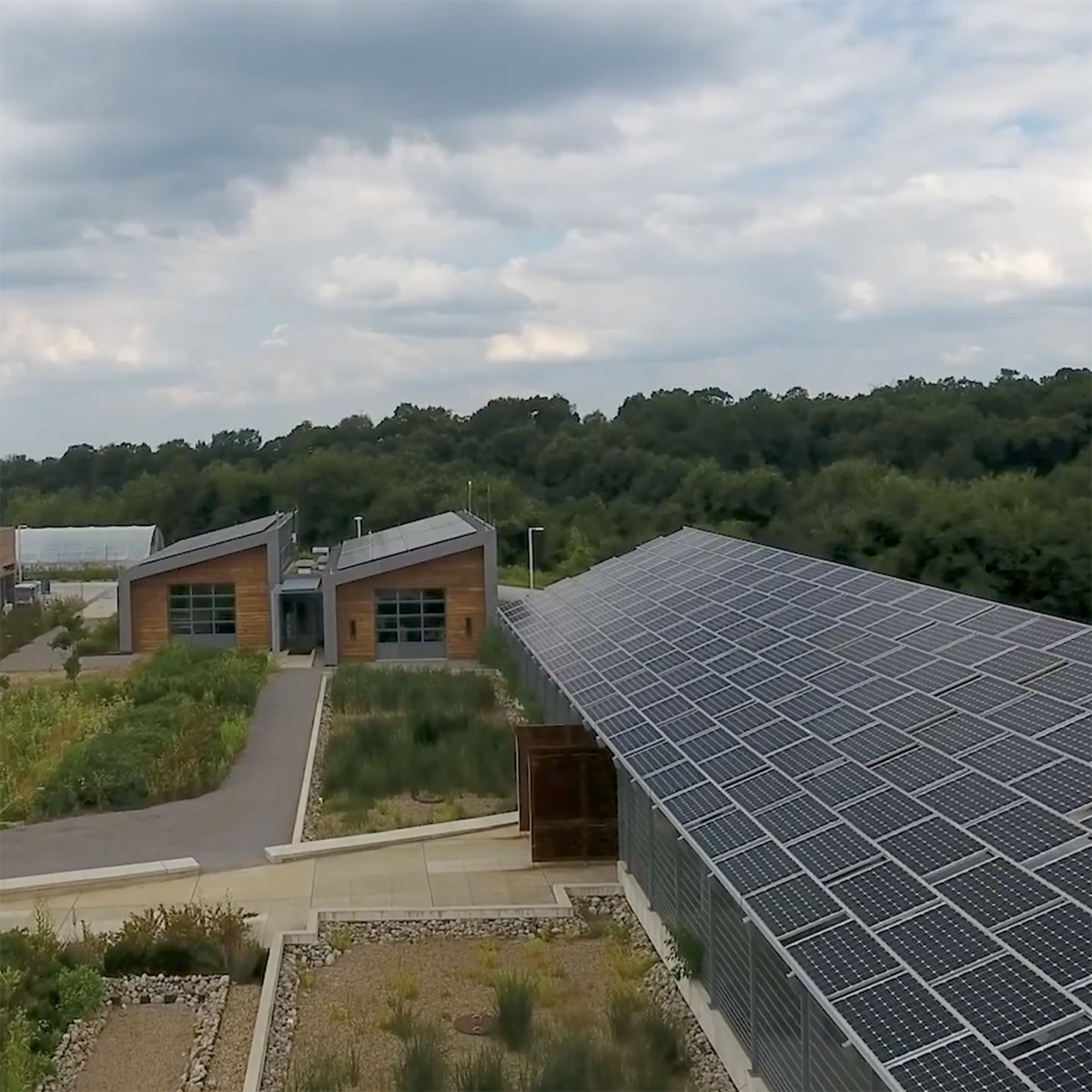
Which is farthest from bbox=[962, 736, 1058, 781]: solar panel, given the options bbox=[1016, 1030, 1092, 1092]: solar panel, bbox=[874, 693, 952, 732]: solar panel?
bbox=[1016, 1030, 1092, 1092]: solar panel

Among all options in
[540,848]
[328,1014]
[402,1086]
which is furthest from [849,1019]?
[540,848]

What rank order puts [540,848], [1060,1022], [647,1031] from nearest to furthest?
1. [1060,1022]
2. [647,1031]
3. [540,848]

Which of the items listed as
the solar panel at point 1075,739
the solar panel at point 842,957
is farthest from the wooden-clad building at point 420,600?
the solar panel at point 842,957

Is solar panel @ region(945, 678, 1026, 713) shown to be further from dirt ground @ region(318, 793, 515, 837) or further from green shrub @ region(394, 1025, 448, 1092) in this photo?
dirt ground @ region(318, 793, 515, 837)

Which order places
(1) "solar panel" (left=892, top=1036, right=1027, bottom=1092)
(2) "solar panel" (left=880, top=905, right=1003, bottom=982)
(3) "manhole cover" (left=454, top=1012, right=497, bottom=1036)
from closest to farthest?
(1) "solar panel" (left=892, top=1036, right=1027, bottom=1092) → (2) "solar panel" (left=880, top=905, right=1003, bottom=982) → (3) "manhole cover" (left=454, top=1012, right=497, bottom=1036)

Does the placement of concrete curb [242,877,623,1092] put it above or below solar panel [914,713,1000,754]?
below

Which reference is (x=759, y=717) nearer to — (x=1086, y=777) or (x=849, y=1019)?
(x=1086, y=777)
